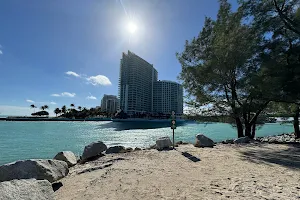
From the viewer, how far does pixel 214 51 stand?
1736 cm

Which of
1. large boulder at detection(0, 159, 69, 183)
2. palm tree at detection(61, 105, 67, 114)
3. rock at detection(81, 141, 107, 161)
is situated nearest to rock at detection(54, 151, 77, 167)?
rock at detection(81, 141, 107, 161)

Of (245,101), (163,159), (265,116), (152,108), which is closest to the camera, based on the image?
(163,159)

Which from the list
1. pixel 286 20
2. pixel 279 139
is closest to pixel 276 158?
pixel 286 20

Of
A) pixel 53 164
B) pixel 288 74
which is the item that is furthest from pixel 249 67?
pixel 53 164

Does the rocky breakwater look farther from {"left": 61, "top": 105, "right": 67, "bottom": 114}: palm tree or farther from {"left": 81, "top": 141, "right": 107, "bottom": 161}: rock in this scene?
{"left": 61, "top": 105, "right": 67, "bottom": 114}: palm tree

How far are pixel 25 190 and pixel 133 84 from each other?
509 ft

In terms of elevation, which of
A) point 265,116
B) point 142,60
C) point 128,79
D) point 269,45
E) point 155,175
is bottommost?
point 155,175

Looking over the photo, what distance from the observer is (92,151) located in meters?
11.8

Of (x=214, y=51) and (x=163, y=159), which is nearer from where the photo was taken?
(x=163, y=159)

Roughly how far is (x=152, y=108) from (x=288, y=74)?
162m

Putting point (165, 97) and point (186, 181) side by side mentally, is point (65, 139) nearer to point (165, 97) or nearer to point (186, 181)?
point (186, 181)

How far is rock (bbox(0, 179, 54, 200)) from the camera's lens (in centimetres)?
422

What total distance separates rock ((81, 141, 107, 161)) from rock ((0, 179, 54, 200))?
684 cm

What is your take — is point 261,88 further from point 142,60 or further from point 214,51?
point 142,60
